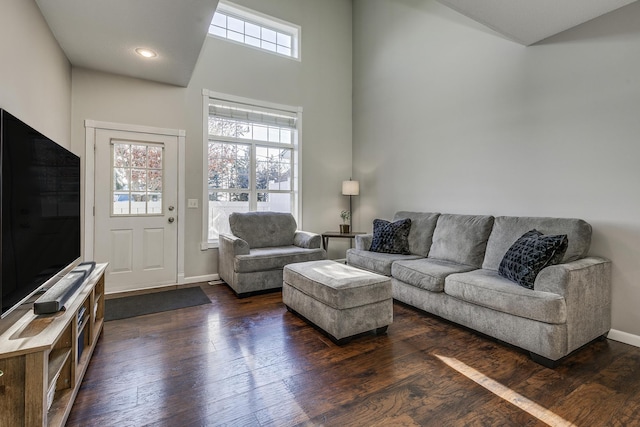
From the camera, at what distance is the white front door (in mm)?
3475

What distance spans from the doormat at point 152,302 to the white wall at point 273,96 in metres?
0.52

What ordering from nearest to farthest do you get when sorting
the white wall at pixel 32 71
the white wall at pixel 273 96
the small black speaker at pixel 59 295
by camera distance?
1. the small black speaker at pixel 59 295
2. the white wall at pixel 32 71
3. the white wall at pixel 273 96

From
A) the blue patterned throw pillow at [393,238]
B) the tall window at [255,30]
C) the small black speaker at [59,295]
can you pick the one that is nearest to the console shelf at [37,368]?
the small black speaker at [59,295]

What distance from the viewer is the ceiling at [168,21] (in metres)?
2.27

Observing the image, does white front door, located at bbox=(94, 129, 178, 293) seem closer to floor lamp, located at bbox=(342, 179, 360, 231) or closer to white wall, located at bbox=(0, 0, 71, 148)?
white wall, located at bbox=(0, 0, 71, 148)

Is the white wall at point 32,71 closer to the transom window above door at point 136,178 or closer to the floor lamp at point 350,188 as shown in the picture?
the transom window above door at point 136,178

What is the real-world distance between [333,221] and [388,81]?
2303 millimetres

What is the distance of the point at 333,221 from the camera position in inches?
202

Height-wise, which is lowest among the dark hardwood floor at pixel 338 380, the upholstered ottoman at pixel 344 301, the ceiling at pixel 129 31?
the dark hardwood floor at pixel 338 380

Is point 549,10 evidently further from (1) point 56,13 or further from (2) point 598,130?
(1) point 56,13

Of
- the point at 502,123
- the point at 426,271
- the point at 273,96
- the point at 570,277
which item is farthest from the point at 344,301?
the point at 273,96

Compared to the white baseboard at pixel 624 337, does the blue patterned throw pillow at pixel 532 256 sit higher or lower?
higher

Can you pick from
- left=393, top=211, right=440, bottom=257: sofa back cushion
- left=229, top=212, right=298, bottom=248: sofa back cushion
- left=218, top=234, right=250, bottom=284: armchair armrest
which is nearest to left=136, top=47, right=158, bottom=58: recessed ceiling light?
left=229, top=212, right=298, bottom=248: sofa back cushion

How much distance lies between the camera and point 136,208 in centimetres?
364
